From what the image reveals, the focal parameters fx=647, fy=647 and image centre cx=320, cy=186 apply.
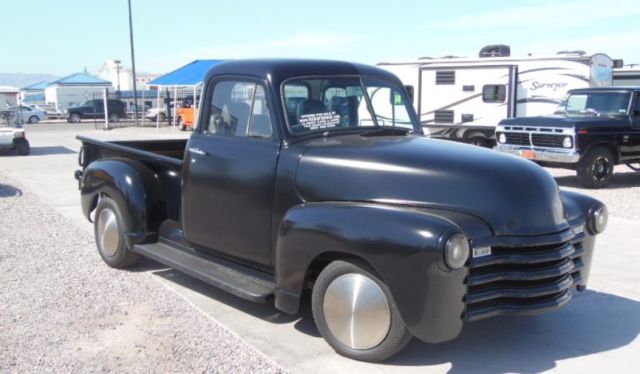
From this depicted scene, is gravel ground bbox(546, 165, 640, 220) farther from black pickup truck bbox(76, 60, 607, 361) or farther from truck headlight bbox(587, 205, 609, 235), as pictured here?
black pickup truck bbox(76, 60, 607, 361)

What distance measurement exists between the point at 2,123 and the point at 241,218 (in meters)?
16.1

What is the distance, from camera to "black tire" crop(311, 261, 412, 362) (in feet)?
12.5

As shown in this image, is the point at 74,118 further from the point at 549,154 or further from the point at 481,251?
the point at 481,251

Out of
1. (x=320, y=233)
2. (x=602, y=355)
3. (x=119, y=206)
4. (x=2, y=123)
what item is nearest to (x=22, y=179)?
(x=2, y=123)

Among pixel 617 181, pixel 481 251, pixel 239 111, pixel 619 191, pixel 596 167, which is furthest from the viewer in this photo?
pixel 617 181

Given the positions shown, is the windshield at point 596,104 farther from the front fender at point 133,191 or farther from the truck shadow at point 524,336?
the front fender at point 133,191

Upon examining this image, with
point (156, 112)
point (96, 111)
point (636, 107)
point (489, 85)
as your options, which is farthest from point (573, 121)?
point (96, 111)

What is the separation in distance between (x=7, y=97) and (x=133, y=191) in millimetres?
14954

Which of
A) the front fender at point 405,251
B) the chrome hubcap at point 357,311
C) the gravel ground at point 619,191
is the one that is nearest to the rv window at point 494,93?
the gravel ground at point 619,191

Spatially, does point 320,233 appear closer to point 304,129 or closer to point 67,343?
point 304,129

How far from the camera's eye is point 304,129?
465cm

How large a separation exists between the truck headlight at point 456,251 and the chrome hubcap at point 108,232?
3.65 m

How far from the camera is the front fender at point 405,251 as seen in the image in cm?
353

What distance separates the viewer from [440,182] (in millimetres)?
3924
